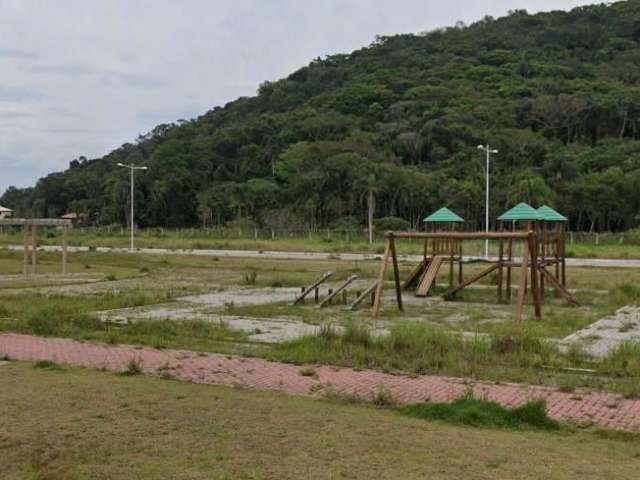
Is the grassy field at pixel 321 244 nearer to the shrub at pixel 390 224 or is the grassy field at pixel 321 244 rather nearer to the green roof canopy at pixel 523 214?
the shrub at pixel 390 224

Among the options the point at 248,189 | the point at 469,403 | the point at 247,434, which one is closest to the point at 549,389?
the point at 469,403

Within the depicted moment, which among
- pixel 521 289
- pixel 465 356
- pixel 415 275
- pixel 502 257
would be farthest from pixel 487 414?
pixel 415 275

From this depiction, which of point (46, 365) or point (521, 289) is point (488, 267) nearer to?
point (521, 289)

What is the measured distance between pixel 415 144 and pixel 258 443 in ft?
281

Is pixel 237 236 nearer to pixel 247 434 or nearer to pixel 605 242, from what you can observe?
pixel 605 242

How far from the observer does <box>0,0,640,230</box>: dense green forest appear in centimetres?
7275

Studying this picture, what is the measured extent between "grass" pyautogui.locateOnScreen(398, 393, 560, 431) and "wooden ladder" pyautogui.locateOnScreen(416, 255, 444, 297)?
13724mm

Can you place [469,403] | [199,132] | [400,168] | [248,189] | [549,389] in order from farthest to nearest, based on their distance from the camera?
[199,132] → [248,189] → [400,168] → [549,389] → [469,403]

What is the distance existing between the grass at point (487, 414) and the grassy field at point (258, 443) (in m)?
0.14

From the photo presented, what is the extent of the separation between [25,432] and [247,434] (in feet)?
6.05

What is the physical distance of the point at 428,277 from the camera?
21.3m

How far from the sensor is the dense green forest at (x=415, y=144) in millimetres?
72750

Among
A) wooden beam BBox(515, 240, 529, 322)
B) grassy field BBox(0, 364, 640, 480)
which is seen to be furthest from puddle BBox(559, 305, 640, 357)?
grassy field BBox(0, 364, 640, 480)

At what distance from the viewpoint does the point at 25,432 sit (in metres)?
6.15
